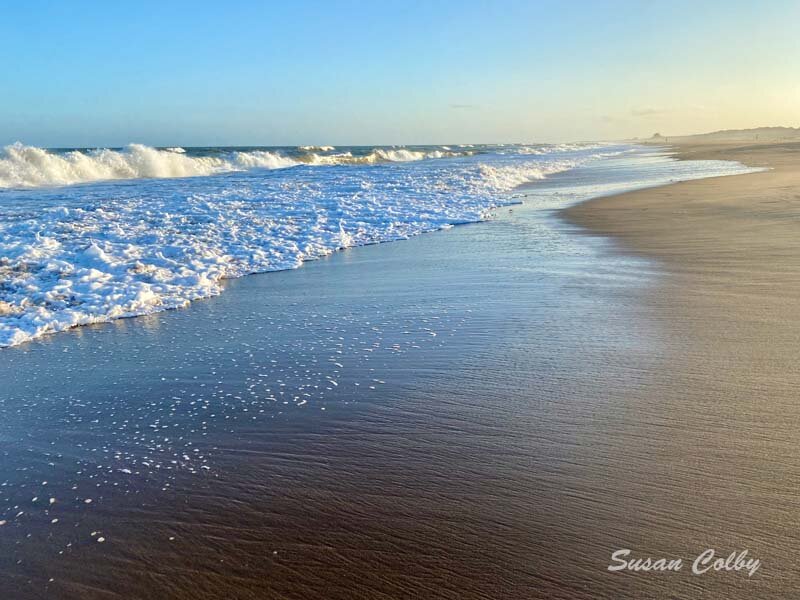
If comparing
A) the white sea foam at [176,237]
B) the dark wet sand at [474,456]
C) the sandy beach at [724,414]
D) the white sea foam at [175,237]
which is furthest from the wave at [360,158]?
the dark wet sand at [474,456]

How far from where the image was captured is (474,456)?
2879 mm

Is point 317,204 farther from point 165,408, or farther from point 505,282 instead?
point 165,408

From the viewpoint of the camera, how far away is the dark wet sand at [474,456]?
2.14 m

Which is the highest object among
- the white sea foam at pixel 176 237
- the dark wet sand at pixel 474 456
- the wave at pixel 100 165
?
the wave at pixel 100 165

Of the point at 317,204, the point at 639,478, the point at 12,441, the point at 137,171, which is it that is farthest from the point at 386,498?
the point at 137,171

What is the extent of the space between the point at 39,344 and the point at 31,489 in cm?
261

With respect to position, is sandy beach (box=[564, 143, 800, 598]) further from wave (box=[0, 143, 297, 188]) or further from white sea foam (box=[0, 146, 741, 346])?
wave (box=[0, 143, 297, 188])

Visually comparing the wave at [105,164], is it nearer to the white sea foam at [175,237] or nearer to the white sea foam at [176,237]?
the white sea foam at [175,237]

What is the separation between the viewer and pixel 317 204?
44.4 ft

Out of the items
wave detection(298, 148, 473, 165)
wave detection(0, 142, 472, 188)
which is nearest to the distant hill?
wave detection(298, 148, 473, 165)

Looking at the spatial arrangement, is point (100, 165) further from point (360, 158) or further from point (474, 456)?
point (474, 456)

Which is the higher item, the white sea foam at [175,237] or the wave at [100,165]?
the wave at [100,165]

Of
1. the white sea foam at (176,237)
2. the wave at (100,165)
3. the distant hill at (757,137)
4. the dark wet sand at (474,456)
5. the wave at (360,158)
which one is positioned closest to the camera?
the dark wet sand at (474,456)

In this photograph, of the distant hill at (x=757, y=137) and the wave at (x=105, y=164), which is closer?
the wave at (x=105, y=164)
